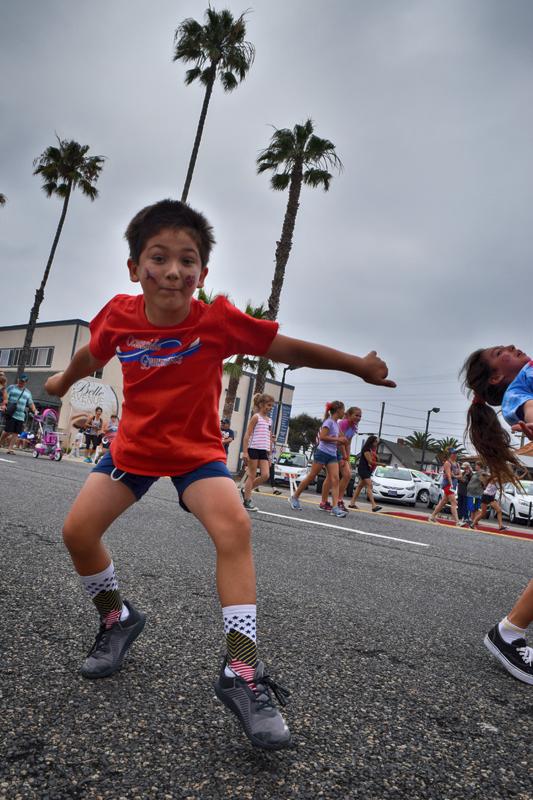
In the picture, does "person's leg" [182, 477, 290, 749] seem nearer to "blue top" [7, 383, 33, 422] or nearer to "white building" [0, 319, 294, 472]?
"blue top" [7, 383, 33, 422]

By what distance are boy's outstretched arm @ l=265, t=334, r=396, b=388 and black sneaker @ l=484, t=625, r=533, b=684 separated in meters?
1.29

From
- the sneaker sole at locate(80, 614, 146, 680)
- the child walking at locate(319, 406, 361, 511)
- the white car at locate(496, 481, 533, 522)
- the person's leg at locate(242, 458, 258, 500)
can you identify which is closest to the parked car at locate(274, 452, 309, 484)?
the white car at locate(496, 481, 533, 522)

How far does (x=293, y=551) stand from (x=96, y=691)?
11.6 feet

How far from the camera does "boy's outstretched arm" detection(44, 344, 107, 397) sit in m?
2.44

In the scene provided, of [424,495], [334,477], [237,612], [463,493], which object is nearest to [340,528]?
[334,477]

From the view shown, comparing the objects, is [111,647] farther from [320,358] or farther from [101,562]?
[320,358]

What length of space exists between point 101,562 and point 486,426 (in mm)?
1930

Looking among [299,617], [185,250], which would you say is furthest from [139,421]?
[299,617]

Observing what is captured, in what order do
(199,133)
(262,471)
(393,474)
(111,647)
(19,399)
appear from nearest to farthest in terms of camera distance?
(111,647), (262,471), (19,399), (199,133), (393,474)

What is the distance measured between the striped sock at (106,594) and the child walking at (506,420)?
1592 mm

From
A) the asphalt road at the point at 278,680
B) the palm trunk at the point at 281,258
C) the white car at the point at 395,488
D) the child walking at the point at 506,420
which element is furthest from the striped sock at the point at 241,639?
the white car at the point at 395,488

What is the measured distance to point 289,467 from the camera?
24.9 meters

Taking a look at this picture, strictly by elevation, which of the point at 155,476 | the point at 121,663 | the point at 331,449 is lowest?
the point at 121,663

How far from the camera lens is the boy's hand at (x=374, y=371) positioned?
6.91 feet
